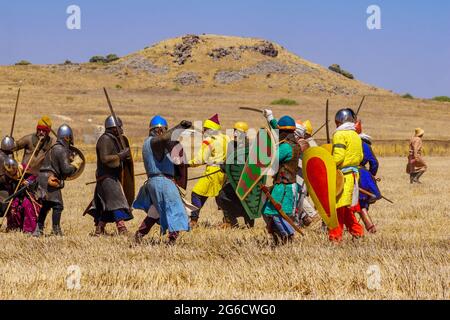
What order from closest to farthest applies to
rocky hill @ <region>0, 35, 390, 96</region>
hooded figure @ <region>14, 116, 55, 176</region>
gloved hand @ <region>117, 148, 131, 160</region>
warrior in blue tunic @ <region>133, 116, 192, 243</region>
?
warrior in blue tunic @ <region>133, 116, 192, 243</region>
gloved hand @ <region>117, 148, 131, 160</region>
hooded figure @ <region>14, 116, 55, 176</region>
rocky hill @ <region>0, 35, 390, 96</region>

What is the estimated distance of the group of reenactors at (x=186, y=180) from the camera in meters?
8.91

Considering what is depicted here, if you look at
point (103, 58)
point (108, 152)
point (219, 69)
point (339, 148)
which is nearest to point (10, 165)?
point (108, 152)

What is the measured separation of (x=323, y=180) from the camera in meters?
8.86

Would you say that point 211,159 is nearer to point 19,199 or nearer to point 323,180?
point 19,199

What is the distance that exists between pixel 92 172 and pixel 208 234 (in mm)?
14898

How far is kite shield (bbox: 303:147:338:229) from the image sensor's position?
8852 mm

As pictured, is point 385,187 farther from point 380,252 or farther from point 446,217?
point 380,252

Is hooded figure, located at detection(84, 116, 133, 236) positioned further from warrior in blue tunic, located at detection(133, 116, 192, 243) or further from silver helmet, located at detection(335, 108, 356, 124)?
silver helmet, located at detection(335, 108, 356, 124)

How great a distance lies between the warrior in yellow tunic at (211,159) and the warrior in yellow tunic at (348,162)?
2.48m

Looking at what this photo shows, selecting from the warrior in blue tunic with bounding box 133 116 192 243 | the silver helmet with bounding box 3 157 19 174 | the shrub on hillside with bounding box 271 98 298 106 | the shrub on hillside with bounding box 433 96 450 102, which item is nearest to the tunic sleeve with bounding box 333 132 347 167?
the warrior in blue tunic with bounding box 133 116 192 243

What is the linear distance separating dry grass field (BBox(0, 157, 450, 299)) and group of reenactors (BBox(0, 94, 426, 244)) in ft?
1.20

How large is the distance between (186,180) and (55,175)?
7.17 ft

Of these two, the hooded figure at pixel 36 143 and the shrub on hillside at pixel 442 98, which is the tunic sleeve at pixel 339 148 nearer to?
the hooded figure at pixel 36 143
